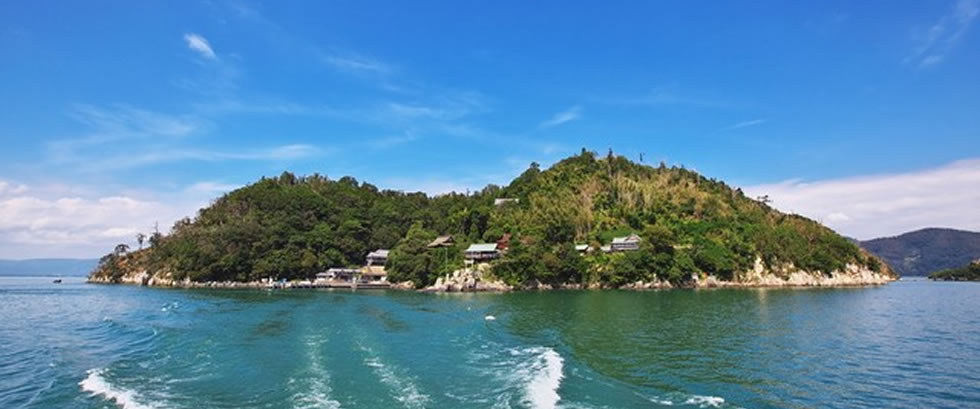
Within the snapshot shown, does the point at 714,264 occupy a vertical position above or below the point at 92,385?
above

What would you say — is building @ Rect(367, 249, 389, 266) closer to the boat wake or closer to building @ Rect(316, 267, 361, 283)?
building @ Rect(316, 267, 361, 283)

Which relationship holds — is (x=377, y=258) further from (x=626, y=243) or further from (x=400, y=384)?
(x=400, y=384)

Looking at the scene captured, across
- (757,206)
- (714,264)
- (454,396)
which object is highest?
(757,206)

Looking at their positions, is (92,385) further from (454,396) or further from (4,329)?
(4,329)

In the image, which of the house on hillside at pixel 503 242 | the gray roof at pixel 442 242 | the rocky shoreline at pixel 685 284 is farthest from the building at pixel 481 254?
the gray roof at pixel 442 242

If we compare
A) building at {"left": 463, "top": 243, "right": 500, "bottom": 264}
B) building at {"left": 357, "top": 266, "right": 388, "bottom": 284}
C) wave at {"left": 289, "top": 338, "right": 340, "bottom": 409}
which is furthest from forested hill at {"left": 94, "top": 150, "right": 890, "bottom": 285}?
wave at {"left": 289, "top": 338, "right": 340, "bottom": 409}

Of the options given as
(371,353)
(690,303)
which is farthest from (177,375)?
(690,303)
